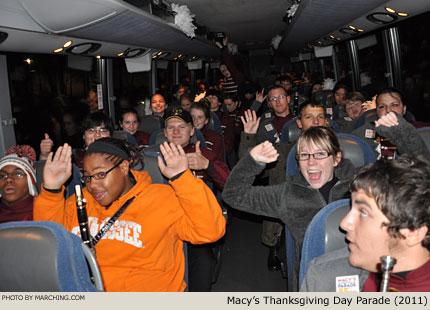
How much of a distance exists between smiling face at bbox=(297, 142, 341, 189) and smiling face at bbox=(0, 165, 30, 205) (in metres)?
2.11

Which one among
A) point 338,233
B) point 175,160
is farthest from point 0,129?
point 338,233

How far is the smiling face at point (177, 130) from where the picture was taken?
3791 millimetres

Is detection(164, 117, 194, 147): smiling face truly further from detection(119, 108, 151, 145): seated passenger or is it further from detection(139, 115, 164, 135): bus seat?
detection(139, 115, 164, 135): bus seat

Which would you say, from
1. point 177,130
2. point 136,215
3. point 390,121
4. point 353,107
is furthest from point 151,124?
point 390,121

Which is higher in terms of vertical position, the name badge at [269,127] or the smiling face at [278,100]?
the smiling face at [278,100]

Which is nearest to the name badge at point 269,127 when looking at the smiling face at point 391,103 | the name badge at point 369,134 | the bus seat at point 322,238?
the name badge at point 369,134

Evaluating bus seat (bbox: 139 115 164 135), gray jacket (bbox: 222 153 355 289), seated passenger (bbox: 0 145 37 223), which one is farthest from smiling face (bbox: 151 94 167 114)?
gray jacket (bbox: 222 153 355 289)

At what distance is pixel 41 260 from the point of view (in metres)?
1.38

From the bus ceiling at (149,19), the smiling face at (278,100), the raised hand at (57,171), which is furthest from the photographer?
the smiling face at (278,100)

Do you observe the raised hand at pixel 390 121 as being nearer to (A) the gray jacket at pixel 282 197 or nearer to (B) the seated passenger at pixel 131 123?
(A) the gray jacket at pixel 282 197

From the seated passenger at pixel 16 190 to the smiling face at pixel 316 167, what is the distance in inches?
81.5

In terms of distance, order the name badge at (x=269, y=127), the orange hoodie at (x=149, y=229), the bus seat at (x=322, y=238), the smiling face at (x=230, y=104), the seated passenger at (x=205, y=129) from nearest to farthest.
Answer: the bus seat at (x=322, y=238)
the orange hoodie at (x=149, y=229)
the seated passenger at (x=205, y=129)
the name badge at (x=269, y=127)
the smiling face at (x=230, y=104)

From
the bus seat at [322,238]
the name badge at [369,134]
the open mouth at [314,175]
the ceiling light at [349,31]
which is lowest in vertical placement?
the bus seat at [322,238]

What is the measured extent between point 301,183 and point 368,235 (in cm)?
103
